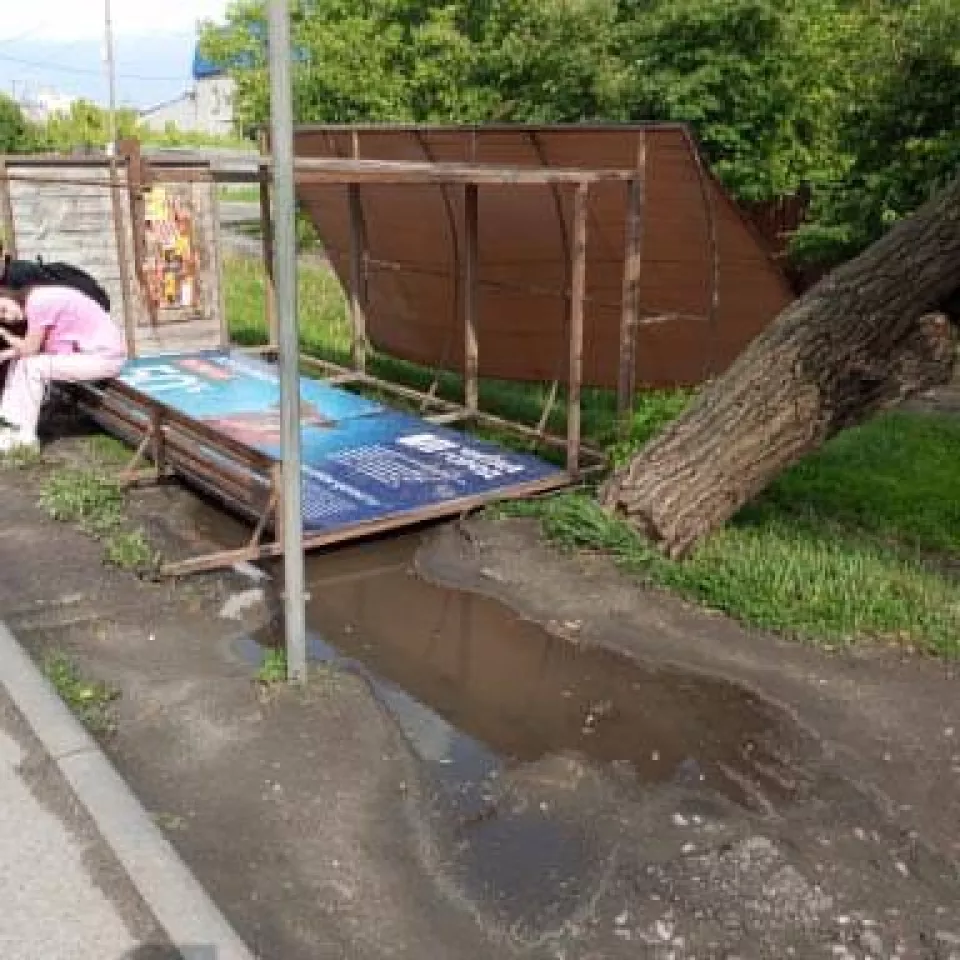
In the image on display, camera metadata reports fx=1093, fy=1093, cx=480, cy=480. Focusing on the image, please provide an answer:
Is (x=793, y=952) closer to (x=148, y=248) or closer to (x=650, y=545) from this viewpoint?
(x=650, y=545)

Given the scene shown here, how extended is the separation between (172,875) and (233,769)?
695 millimetres

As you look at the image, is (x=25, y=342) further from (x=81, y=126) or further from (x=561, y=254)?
(x=81, y=126)

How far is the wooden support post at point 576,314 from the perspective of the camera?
6359 mm

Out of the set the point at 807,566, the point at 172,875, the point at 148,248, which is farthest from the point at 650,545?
the point at 148,248

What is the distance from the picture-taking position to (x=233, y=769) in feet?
12.3

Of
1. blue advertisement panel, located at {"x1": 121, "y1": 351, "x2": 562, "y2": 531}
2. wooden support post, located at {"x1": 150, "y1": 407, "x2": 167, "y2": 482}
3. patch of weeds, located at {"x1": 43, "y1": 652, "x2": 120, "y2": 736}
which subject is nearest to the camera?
patch of weeds, located at {"x1": 43, "y1": 652, "x2": 120, "y2": 736}

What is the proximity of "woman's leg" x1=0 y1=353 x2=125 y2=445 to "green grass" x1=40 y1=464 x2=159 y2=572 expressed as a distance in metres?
0.59

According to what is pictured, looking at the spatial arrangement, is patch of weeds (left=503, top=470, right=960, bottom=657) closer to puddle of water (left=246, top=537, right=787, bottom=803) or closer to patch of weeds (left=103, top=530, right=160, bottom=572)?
puddle of water (left=246, top=537, right=787, bottom=803)

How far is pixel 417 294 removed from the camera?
937cm

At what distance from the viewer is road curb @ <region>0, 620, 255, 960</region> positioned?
2.87 metres

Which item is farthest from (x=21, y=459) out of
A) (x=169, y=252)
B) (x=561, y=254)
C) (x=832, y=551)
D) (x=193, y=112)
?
(x=193, y=112)

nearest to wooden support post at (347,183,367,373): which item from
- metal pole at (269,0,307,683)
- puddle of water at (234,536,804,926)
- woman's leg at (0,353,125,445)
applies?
woman's leg at (0,353,125,445)

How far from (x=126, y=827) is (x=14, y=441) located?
14.7 ft

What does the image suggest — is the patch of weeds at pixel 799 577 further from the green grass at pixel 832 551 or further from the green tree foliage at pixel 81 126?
the green tree foliage at pixel 81 126
